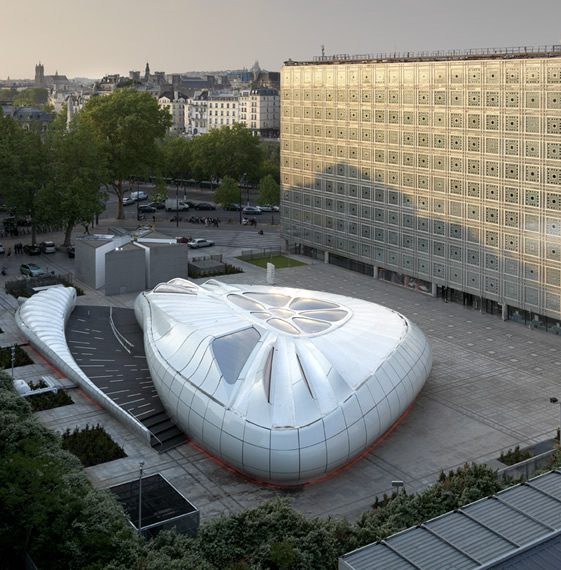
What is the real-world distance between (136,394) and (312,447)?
14994 mm

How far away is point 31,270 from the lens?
82.8 meters

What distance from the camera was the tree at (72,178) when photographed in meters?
92.9

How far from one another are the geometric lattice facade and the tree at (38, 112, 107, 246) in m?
21.9

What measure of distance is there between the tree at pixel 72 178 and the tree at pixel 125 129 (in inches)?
464

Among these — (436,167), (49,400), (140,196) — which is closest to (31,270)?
(49,400)

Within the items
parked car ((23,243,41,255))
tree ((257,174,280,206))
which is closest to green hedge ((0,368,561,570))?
parked car ((23,243,41,255))

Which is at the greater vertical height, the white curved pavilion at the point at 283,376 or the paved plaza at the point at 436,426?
the white curved pavilion at the point at 283,376

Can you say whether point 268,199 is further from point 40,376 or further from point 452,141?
point 40,376

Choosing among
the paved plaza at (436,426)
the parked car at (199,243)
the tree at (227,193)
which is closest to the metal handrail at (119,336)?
the paved plaza at (436,426)

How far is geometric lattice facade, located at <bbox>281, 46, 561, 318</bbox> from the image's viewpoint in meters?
65.5

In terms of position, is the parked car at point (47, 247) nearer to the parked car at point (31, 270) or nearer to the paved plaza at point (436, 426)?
the parked car at point (31, 270)

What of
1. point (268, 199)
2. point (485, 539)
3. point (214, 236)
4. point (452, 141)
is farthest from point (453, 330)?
point (268, 199)

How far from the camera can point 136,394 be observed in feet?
167

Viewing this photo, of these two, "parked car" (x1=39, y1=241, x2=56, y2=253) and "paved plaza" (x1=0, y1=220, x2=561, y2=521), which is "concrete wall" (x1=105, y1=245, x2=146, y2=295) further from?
"parked car" (x1=39, y1=241, x2=56, y2=253)
